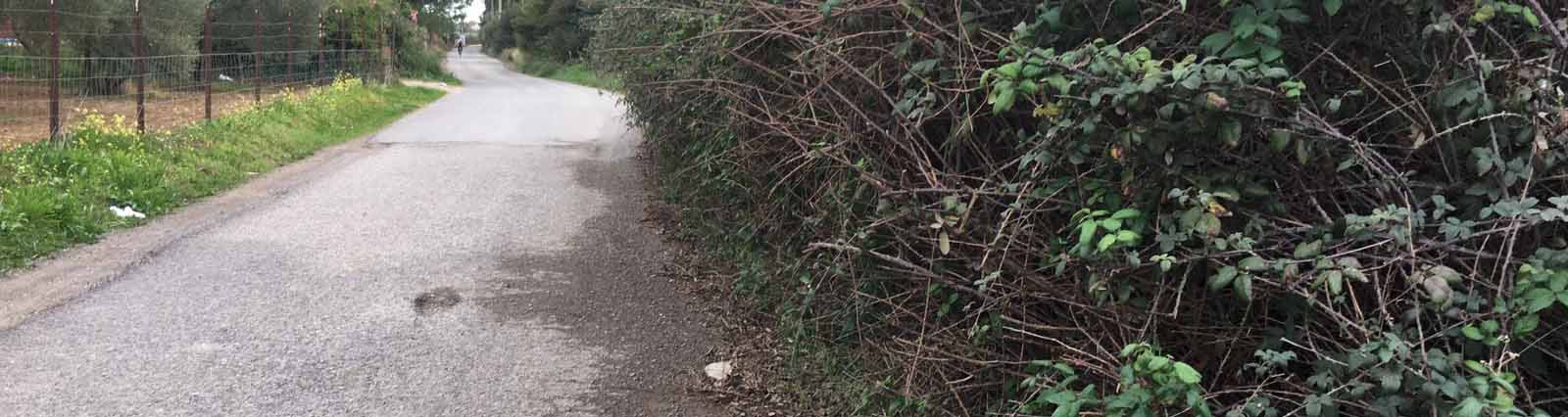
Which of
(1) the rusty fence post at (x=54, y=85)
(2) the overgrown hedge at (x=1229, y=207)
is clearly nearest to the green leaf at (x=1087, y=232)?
(2) the overgrown hedge at (x=1229, y=207)

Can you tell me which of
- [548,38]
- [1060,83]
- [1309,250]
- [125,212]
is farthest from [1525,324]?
[548,38]

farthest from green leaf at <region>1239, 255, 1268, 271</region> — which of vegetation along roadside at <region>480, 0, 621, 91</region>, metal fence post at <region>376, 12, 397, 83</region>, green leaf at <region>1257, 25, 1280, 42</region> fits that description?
vegetation along roadside at <region>480, 0, 621, 91</region>

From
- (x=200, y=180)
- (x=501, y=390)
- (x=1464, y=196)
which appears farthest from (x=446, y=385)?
(x=200, y=180)

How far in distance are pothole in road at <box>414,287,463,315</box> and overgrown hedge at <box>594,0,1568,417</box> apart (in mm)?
3277

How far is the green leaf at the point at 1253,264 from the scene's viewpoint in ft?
7.54

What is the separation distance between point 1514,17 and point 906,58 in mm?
1664

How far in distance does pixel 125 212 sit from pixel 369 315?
362 centimetres

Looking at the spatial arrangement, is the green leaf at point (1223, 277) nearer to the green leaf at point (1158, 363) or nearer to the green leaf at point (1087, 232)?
the green leaf at point (1158, 363)

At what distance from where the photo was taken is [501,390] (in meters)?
4.86

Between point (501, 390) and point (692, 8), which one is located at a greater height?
point (692, 8)

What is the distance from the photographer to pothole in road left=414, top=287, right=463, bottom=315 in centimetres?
610

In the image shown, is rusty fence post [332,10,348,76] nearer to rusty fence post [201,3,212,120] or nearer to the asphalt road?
rusty fence post [201,3,212,120]

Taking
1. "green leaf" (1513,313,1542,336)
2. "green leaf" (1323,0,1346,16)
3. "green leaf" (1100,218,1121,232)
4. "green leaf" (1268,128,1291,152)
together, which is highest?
"green leaf" (1323,0,1346,16)

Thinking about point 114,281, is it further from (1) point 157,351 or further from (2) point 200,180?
(2) point 200,180
